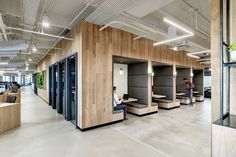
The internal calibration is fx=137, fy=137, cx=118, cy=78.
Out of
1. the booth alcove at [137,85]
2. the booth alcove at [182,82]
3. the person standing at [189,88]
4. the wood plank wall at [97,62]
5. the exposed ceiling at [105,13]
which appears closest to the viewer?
the exposed ceiling at [105,13]

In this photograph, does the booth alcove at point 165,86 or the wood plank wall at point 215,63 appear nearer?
the wood plank wall at point 215,63

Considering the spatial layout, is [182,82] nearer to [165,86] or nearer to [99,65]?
[165,86]

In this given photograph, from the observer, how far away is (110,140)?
3631 mm

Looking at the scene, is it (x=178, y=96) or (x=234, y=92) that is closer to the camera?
(x=234, y=92)

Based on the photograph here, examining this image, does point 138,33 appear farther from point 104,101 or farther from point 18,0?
point 18,0

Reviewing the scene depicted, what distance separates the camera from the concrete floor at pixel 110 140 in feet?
9.91

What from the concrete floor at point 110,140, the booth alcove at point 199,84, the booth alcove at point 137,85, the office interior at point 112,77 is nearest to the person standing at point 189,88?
the booth alcove at point 199,84

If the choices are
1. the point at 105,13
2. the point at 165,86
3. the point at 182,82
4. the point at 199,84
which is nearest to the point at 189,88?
the point at 182,82

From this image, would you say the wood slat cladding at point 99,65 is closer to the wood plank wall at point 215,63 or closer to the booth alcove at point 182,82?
the wood plank wall at point 215,63

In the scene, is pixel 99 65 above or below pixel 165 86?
above

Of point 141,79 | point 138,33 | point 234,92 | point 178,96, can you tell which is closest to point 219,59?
point 234,92

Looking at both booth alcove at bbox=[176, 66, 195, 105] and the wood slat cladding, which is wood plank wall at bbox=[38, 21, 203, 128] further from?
booth alcove at bbox=[176, 66, 195, 105]

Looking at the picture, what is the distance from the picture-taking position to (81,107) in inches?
170

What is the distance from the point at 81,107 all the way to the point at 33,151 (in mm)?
1621
